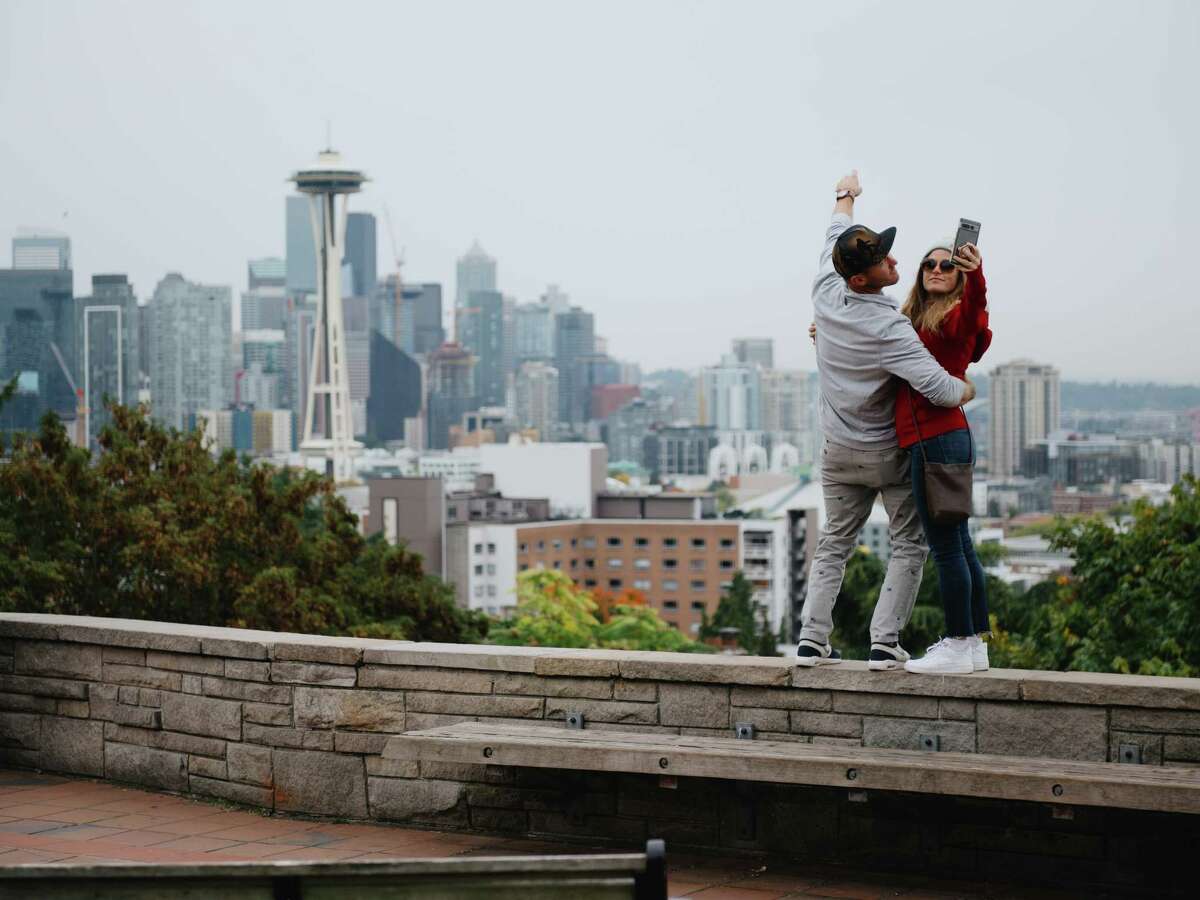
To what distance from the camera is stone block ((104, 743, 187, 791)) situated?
21.7ft

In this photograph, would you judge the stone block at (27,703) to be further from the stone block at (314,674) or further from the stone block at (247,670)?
the stone block at (314,674)

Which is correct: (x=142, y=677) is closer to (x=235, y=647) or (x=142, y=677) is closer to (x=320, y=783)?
(x=235, y=647)

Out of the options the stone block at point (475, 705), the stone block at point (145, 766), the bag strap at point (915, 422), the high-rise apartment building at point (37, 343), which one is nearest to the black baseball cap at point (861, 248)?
the bag strap at point (915, 422)

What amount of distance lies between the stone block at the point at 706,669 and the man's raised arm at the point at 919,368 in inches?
39.7

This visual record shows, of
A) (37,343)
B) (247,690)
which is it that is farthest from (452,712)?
(37,343)

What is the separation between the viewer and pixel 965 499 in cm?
526

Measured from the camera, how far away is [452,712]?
6008mm

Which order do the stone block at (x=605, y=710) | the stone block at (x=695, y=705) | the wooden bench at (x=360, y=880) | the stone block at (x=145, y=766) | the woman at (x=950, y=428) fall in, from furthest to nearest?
the stone block at (x=145, y=766) → the stone block at (x=605, y=710) → the stone block at (x=695, y=705) → the woman at (x=950, y=428) → the wooden bench at (x=360, y=880)

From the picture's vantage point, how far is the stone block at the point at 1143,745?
4.95 m

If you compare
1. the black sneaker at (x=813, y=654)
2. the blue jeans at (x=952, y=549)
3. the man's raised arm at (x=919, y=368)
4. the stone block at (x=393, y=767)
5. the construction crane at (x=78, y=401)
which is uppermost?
the construction crane at (x=78, y=401)

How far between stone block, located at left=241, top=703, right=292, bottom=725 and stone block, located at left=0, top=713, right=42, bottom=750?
1217mm

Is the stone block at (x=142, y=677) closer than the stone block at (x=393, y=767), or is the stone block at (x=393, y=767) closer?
the stone block at (x=393, y=767)

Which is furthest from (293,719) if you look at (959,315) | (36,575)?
(36,575)

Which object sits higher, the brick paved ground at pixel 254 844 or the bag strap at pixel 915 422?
the bag strap at pixel 915 422
